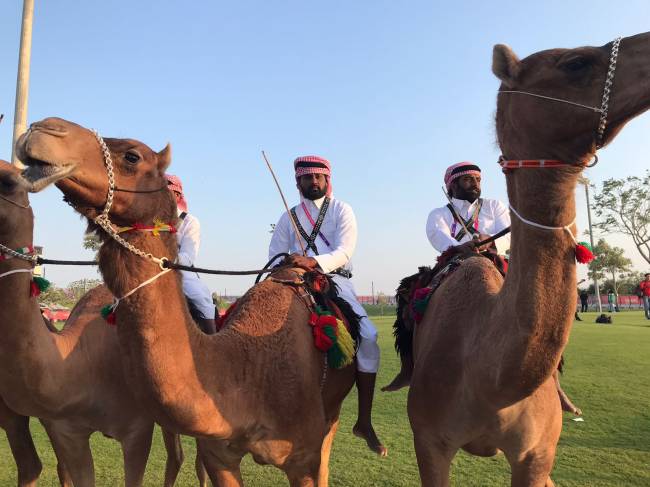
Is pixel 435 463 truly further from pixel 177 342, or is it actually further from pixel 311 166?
pixel 311 166

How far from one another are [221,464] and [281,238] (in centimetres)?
282

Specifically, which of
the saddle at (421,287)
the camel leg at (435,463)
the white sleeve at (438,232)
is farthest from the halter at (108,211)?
the white sleeve at (438,232)

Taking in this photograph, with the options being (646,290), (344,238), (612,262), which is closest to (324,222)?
(344,238)

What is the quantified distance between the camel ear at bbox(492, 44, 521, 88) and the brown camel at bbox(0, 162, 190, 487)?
2.79 meters

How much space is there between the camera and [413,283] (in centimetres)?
536

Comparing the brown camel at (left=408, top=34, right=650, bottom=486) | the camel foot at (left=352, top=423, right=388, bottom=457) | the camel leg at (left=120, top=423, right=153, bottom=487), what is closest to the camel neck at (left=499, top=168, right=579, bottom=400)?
the brown camel at (left=408, top=34, right=650, bottom=486)

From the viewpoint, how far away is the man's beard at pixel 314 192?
558 cm

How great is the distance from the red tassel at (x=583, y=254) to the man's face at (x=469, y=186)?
3252 mm

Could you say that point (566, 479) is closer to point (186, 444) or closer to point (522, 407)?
point (522, 407)

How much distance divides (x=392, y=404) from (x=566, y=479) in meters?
3.81

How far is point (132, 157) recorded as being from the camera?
111 inches

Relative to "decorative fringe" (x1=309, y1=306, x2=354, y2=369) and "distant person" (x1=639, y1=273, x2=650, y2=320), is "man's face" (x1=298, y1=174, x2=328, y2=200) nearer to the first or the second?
"decorative fringe" (x1=309, y1=306, x2=354, y2=369)

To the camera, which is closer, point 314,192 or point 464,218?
point 314,192

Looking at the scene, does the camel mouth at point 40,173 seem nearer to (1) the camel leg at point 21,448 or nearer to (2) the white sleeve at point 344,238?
(2) the white sleeve at point 344,238
